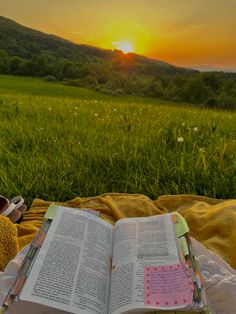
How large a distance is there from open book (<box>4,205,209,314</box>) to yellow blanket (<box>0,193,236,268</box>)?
0.36 m

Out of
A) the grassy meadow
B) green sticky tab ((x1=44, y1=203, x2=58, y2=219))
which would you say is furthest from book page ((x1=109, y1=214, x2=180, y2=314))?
the grassy meadow

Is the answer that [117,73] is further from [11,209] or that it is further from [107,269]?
[107,269]

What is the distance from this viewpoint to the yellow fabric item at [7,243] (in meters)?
→ 2.00

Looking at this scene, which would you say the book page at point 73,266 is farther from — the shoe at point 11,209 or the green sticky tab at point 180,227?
the shoe at point 11,209

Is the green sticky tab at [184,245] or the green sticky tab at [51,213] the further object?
the green sticky tab at [51,213]

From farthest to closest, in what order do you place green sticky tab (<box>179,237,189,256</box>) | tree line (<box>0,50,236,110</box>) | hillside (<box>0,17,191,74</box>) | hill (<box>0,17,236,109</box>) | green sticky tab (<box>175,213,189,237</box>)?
hillside (<box>0,17,191,74</box>) < hill (<box>0,17,236,109</box>) < tree line (<box>0,50,236,110</box>) < green sticky tab (<box>175,213,189,237</box>) < green sticky tab (<box>179,237,189,256</box>)

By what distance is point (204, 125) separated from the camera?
486cm

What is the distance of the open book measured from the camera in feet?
4.70

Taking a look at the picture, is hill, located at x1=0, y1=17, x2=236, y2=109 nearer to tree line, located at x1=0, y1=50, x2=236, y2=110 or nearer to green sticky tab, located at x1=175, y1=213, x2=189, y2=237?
tree line, located at x1=0, y1=50, x2=236, y2=110

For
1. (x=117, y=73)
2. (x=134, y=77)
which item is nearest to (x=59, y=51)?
(x=117, y=73)

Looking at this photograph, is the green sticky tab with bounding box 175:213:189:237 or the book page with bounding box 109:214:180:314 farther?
the green sticky tab with bounding box 175:213:189:237

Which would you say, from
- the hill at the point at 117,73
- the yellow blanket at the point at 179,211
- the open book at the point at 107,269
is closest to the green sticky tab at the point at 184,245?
the open book at the point at 107,269

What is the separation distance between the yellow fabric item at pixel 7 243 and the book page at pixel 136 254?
1.38 ft

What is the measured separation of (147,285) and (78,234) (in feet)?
1.31
